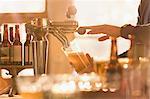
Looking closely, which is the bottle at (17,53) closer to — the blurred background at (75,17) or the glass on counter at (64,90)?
the blurred background at (75,17)

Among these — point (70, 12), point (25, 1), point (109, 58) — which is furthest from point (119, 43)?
point (25, 1)

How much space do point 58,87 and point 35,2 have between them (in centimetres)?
25

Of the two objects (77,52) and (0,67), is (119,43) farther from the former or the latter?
(0,67)

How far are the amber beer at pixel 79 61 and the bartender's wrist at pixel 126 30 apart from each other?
103mm

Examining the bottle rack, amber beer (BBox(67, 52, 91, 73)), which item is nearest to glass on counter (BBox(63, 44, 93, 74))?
amber beer (BBox(67, 52, 91, 73))

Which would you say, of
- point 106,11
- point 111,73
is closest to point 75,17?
point 106,11

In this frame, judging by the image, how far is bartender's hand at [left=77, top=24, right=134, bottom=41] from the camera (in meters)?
0.67

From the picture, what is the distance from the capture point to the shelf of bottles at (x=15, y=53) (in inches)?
28.7

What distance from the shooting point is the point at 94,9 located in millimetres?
750

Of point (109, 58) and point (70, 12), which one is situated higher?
point (70, 12)

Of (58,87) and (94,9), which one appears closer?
(58,87)

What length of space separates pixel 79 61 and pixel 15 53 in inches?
6.7

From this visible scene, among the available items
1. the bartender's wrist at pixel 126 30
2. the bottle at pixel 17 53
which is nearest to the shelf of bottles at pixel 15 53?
the bottle at pixel 17 53

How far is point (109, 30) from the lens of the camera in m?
0.68
